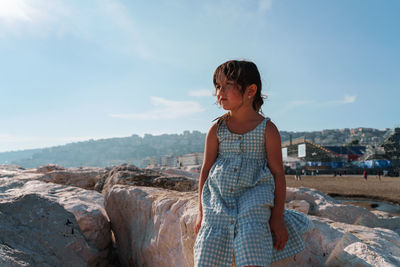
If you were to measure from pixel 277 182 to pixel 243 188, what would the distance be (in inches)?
7.5

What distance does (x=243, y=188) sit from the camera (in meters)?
1.73

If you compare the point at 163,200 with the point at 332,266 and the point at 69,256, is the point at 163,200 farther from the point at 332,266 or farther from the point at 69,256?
the point at 332,266

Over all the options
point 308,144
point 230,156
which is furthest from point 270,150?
point 308,144

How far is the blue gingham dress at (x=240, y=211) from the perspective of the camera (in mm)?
1474

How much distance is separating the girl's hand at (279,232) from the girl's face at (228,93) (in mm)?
698

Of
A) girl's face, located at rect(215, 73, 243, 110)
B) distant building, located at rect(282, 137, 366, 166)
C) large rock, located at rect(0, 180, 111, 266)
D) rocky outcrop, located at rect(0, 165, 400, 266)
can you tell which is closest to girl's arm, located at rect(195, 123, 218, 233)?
girl's face, located at rect(215, 73, 243, 110)

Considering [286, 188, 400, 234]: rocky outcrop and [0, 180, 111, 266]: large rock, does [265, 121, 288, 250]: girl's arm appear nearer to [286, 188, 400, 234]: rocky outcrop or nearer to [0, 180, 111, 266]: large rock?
[0, 180, 111, 266]: large rock

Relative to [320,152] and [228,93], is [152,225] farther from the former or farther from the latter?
[320,152]

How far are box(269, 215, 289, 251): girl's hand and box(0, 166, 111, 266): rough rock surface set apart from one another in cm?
153

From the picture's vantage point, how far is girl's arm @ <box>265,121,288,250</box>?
158 cm

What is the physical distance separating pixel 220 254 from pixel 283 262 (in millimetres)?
430

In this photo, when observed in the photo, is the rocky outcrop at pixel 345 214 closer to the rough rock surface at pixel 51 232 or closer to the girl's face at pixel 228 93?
the rough rock surface at pixel 51 232

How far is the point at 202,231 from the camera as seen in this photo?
1636 millimetres

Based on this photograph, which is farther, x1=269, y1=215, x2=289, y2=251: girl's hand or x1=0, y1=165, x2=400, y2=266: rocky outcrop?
x1=0, y1=165, x2=400, y2=266: rocky outcrop
